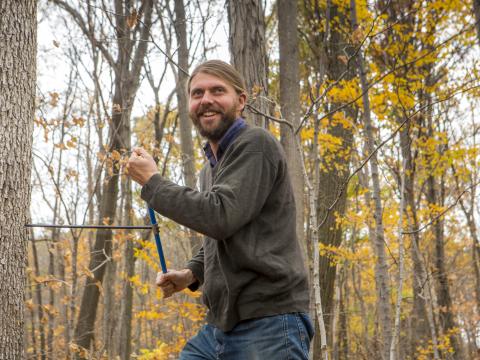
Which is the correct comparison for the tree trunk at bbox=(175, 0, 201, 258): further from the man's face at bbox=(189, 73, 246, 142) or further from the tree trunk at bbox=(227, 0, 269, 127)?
the man's face at bbox=(189, 73, 246, 142)

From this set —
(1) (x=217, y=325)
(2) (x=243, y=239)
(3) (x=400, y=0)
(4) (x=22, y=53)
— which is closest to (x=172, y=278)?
(1) (x=217, y=325)

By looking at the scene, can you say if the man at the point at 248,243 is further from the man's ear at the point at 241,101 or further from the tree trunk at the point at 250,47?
the tree trunk at the point at 250,47

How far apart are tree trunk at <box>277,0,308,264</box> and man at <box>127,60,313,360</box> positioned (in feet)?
8.98

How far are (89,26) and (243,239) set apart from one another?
5.53 meters

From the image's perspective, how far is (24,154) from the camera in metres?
2.46

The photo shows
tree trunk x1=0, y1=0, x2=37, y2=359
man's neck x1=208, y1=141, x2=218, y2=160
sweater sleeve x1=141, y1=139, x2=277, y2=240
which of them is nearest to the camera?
sweater sleeve x1=141, y1=139, x2=277, y2=240

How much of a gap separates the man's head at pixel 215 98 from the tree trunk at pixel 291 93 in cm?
259

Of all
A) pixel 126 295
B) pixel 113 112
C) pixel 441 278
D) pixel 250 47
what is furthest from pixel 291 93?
pixel 441 278

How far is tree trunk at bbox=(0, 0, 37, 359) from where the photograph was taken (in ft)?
7.54

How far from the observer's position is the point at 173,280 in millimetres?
2375

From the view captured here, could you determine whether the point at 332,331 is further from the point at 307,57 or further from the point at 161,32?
the point at 161,32

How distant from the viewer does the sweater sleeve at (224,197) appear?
177 cm

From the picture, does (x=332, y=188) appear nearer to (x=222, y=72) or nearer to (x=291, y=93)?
(x=291, y=93)

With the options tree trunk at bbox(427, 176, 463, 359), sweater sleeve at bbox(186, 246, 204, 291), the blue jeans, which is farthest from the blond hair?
tree trunk at bbox(427, 176, 463, 359)
